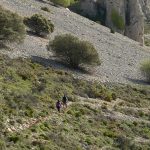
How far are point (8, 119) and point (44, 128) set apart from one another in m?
2.37

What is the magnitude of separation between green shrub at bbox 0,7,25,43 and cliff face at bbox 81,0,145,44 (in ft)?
150

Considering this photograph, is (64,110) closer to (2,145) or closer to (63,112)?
(63,112)

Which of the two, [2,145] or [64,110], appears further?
[64,110]

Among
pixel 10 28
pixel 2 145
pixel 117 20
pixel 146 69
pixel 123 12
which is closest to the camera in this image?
pixel 2 145

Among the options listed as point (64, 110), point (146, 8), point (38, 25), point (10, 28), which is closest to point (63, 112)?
point (64, 110)

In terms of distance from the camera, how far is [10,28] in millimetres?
55969

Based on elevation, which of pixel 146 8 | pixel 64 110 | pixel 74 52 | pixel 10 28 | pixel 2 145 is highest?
pixel 10 28

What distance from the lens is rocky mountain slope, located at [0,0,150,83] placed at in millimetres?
58750

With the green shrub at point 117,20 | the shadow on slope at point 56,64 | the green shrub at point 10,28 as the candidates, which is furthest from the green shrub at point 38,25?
the green shrub at point 117,20

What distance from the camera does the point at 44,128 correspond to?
34688 millimetres

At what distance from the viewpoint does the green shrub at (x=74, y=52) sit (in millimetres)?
58284

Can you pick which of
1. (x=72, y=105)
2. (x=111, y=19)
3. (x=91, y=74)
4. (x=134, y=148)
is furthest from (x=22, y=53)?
(x=111, y=19)

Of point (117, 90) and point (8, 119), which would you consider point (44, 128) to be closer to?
point (8, 119)

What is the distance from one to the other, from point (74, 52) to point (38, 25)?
10692 millimetres
